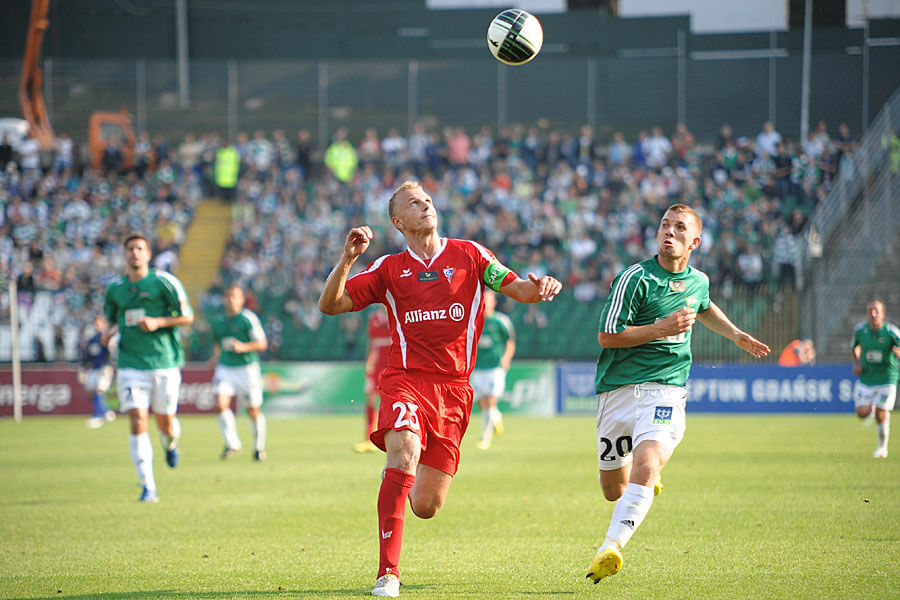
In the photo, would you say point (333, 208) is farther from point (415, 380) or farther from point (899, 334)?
point (415, 380)

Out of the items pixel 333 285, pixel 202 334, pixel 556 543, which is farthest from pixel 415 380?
pixel 202 334

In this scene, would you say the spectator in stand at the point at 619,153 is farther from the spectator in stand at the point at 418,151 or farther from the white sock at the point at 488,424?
the white sock at the point at 488,424

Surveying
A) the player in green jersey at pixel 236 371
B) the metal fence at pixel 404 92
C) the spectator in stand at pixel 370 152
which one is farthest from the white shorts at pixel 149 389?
the metal fence at pixel 404 92

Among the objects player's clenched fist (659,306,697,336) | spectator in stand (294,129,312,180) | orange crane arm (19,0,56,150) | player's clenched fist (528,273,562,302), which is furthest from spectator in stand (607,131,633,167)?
player's clenched fist (528,273,562,302)

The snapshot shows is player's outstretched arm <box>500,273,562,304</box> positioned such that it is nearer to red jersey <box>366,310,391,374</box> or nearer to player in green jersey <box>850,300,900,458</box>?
red jersey <box>366,310,391,374</box>

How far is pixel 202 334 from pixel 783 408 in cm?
1480


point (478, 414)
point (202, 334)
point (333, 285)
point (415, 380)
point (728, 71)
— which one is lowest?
point (478, 414)

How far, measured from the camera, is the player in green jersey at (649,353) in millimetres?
6730

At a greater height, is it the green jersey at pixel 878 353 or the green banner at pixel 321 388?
the green jersey at pixel 878 353

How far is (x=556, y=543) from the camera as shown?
8359 millimetres

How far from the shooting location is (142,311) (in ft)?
37.5

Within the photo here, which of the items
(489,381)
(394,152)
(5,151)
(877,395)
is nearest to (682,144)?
(394,152)

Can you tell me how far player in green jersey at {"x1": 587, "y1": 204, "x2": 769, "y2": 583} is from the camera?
673 centimetres

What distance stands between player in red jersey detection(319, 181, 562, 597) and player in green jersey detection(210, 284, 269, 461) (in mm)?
9128
